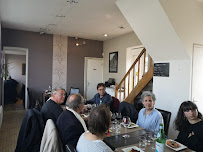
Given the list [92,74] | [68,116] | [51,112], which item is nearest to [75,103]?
[68,116]

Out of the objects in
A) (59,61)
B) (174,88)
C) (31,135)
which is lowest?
(31,135)

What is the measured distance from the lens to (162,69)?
3193 millimetres

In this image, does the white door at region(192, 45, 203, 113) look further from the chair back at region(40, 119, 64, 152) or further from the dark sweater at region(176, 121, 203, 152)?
the chair back at region(40, 119, 64, 152)

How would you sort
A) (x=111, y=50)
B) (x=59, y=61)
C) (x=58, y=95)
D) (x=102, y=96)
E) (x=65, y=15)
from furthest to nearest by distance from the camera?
(x=111, y=50) → (x=59, y=61) → (x=65, y=15) → (x=102, y=96) → (x=58, y=95)

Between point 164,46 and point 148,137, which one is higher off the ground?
point 164,46

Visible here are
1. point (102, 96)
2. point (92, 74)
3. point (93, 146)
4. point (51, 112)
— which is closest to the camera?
point (93, 146)

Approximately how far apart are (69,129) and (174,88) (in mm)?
2167

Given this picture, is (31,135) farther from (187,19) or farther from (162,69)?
(187,19)

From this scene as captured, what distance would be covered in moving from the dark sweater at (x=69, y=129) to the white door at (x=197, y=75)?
87.3 inches

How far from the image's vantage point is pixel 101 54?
701 cm

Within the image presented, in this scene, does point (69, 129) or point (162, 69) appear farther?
point (162, 69)

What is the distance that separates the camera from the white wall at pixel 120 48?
5.40 meters

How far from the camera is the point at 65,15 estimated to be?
4.04m

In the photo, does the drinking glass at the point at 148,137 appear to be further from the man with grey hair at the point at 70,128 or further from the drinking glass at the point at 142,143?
the man with grey hair at the point at 70,128
